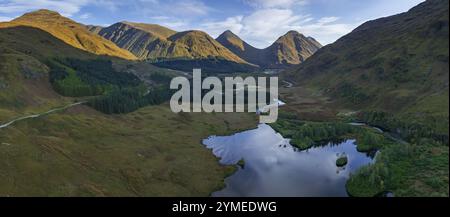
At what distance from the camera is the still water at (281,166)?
96188 mm

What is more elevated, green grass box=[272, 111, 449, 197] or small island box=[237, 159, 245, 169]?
green grass box=[272, 111, 449, 197]

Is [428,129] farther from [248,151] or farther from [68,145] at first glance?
[68,145]

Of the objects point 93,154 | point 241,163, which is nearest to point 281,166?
point 241,163

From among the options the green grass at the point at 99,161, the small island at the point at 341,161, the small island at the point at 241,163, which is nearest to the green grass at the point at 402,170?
the small island at the point at 341,161

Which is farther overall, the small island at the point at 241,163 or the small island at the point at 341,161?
the small island at the point at 241,163

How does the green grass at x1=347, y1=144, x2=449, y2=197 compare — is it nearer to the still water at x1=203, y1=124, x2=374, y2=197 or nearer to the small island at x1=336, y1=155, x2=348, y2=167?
the still water at x1=203, y1=124, x2=374, y2=197

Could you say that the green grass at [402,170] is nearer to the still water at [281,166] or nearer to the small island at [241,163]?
the still water at [281,166]

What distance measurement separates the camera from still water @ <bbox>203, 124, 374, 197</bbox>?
96188mm

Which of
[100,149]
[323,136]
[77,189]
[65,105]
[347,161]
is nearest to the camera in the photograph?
[77,189]

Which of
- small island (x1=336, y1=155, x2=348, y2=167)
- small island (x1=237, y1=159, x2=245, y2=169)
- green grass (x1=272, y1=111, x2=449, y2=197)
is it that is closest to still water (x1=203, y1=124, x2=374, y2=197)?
small island (x1=237, y1=159, x2=245, y2=169)

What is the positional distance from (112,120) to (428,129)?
14291 centimetres

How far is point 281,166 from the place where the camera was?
388 feet
